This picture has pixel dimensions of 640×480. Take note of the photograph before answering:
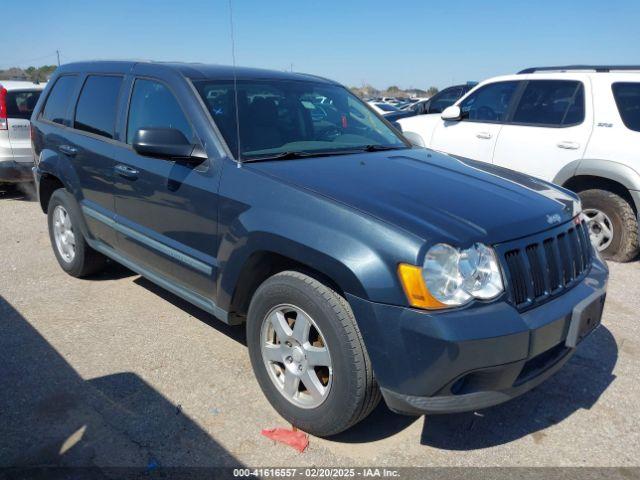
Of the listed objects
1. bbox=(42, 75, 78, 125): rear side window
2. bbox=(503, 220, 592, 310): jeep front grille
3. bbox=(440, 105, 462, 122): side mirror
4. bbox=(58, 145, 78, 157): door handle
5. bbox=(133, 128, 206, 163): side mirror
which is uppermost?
bbox=(42, 75, 78, 125): rear side window

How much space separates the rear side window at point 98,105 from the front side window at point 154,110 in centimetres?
24

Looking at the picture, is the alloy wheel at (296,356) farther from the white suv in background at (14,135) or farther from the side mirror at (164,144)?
the white suv in background at (14,135)

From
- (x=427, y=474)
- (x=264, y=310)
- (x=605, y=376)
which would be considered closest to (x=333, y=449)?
(x=427, y=474)

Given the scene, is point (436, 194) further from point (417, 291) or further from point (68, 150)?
point (68, 150)

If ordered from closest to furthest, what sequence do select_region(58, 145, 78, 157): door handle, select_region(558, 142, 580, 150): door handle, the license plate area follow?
1. the license plate area
2. select_region(58, 145, 78, 157): door handle
3. select_region(558, 142, 580, 150): door handle

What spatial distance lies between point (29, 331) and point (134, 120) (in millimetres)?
1677

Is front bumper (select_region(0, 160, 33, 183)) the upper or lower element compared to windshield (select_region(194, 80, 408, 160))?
lower

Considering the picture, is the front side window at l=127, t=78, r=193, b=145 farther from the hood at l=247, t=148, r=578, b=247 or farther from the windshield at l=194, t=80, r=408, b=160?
the hood at l=247, t=148, r=578, b=247

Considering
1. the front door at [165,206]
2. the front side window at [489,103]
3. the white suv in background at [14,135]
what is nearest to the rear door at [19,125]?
the white suv in background at [14,135]

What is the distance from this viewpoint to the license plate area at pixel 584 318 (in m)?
2.59

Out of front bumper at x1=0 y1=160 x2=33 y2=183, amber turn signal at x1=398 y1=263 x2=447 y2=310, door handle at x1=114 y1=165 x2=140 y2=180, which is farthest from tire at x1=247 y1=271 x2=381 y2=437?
front bumper at x1=0 y1=160 x2=33 y2=183

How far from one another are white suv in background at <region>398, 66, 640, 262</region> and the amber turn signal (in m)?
3.40

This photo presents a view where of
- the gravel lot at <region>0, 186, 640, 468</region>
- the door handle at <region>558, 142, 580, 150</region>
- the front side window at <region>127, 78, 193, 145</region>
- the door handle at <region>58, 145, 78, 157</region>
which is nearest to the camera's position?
the gravel lot at <region>0, 186, 640, 468</region>

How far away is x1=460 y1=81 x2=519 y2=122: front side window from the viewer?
21.5 feet
